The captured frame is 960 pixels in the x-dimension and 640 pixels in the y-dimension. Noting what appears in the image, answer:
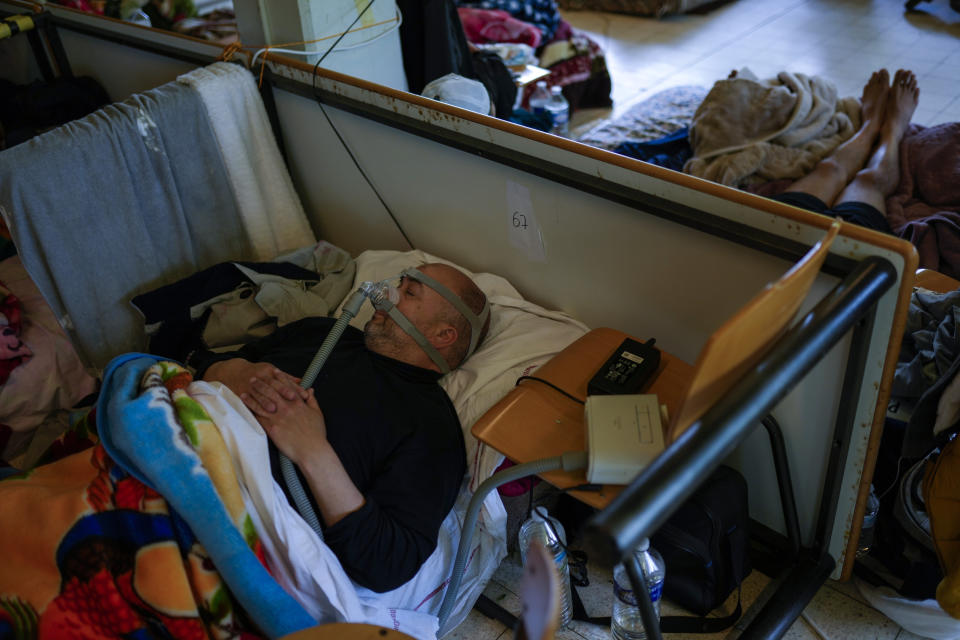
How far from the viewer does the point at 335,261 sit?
2096 mm

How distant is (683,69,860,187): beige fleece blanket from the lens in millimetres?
2625

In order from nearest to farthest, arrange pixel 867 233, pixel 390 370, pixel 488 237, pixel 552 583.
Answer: pixel 552 583 → pixel 867 233 → pixel 390 370 → pixel 488 237

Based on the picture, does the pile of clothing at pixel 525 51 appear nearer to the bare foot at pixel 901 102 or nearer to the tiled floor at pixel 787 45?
the tiled floor at pixel 787 45

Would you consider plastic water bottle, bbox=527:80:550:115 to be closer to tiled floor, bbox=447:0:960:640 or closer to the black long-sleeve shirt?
tiled floor, bbox=447:0:960:640

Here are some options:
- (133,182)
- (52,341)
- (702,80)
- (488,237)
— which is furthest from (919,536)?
(702,80)

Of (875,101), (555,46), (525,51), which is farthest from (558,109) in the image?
(875,101)

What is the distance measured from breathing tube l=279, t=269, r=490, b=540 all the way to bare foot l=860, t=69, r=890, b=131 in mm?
1857

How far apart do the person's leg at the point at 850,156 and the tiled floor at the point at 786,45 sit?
0.92 m

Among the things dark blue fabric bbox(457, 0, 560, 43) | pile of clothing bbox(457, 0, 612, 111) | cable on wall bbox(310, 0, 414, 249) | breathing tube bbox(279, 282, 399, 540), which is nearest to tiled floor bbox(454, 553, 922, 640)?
Result: breathing tube bbox(279, 282, 399, 540)

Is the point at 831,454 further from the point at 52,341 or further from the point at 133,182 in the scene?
the point at 52,341

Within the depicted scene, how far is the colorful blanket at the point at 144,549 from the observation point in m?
1.23

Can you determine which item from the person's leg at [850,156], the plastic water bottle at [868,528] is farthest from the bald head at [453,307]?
the person's leg at [850,156]

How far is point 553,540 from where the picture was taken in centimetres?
164

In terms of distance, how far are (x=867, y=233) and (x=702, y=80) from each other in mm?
3409
